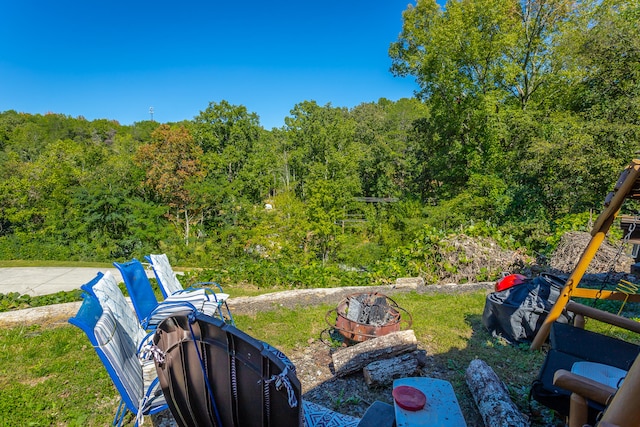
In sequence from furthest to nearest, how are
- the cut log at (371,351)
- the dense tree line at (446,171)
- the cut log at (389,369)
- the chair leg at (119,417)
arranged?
the dense tree line at (446,171), the cut log at (371,351), the cut log at (389,369), the chair leg at (119,417)

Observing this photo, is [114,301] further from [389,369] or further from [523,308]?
[523,308]

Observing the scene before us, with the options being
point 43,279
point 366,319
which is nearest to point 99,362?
point 366,319

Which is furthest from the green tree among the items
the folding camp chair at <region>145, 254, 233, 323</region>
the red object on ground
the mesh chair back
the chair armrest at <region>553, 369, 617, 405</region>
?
the chair armrest at <region>553, 369, 617, 405</region>

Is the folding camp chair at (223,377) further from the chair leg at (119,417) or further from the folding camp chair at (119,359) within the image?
the chair leg at (119,417)

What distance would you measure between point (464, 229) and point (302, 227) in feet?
20.1

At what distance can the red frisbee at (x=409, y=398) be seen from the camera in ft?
6.63

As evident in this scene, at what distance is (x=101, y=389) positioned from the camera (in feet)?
9.77

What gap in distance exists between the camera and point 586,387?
1.36m

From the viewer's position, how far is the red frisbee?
2.02 m

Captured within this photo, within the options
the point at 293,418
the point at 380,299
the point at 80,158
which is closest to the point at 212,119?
the point at 80,158

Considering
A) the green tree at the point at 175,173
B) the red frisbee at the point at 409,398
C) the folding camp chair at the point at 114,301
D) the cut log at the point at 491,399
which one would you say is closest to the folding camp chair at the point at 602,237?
the cut log at the point at 491,399

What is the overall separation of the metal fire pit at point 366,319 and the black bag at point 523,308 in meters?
1.05

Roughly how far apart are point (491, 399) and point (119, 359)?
278 cm

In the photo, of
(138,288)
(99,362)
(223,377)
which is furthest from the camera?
(138,288)
